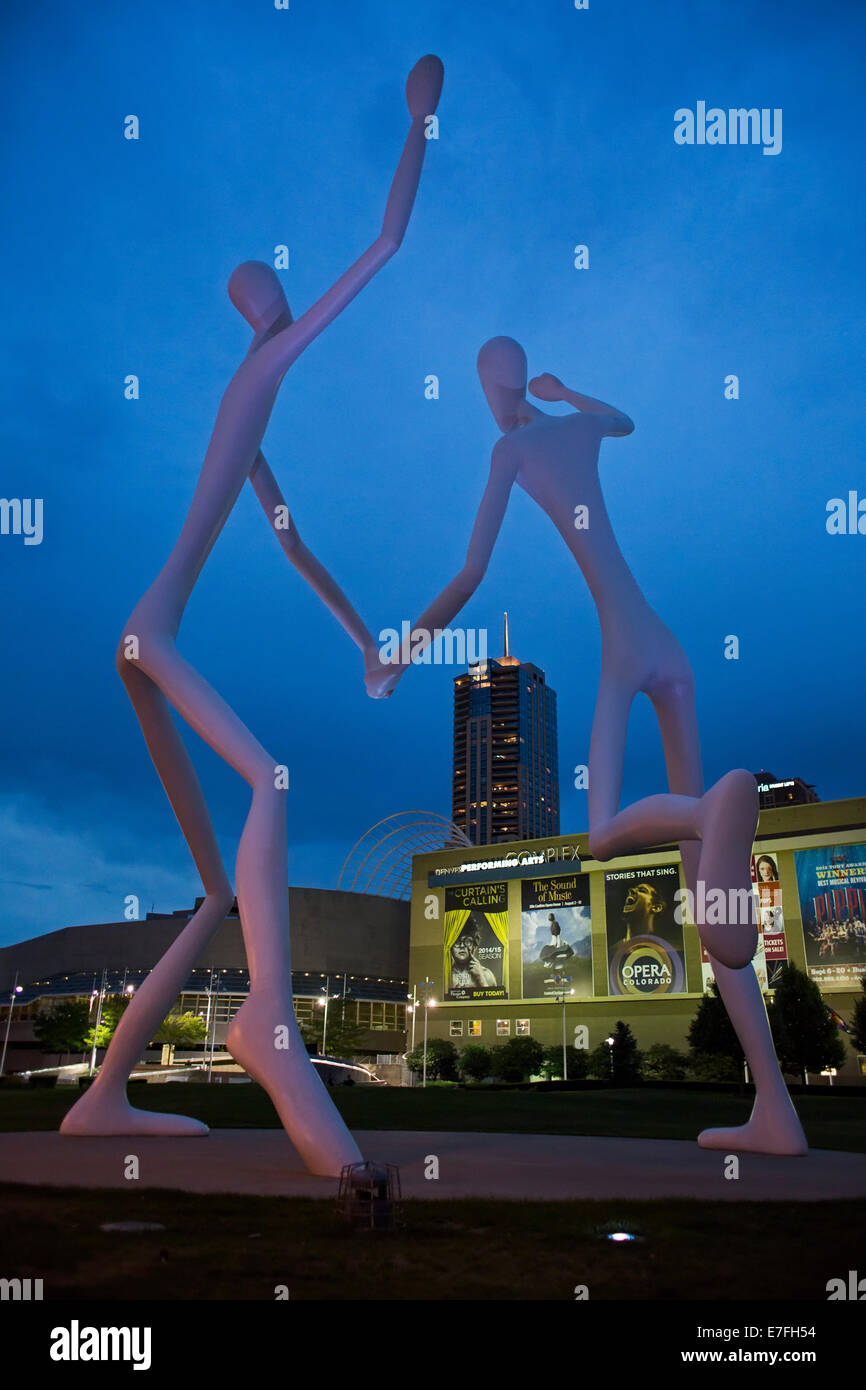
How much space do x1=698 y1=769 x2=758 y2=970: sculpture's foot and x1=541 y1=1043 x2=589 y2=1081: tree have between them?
5401 cm

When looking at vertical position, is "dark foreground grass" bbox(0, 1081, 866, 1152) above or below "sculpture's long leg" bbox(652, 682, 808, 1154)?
below

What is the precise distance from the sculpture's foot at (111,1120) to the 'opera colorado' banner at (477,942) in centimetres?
6638

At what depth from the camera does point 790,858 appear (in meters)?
62.4

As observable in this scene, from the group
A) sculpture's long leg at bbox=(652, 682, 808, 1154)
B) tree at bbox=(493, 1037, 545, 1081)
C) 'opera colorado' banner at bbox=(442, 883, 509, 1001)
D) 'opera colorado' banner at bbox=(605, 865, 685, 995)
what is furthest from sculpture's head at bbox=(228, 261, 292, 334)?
'opera colorado' banner at bbox=(442, 883, 509, 1001)

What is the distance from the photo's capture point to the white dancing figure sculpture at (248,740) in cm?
834

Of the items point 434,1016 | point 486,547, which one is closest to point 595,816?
point 486,547

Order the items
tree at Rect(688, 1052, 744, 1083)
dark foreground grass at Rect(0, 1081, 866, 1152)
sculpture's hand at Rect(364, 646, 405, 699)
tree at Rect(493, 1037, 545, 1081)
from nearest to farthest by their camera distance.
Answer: sculpture's hand at Rect(364, 646, 405, 699), dark foreground grass at Rect(0, 1081, 866, 1152), tree at Rect(688, 1052, 744, 1083), tree at Rect(493, 1037, 545, 1081)

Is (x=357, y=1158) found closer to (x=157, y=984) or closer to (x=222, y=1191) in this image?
(x=222, y=1191)

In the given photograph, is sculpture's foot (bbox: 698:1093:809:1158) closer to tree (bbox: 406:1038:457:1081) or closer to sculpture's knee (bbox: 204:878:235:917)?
sculpture's knee (bbox: 204:878:235:917)

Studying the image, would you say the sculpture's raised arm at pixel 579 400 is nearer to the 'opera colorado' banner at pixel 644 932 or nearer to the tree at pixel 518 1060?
the tree at pixel 518 1060

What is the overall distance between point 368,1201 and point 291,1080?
2344mm

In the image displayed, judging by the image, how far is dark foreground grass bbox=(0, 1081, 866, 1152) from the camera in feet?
49.3

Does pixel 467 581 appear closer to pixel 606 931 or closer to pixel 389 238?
pixel 389 238

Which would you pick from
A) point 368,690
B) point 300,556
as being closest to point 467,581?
point 368,690
